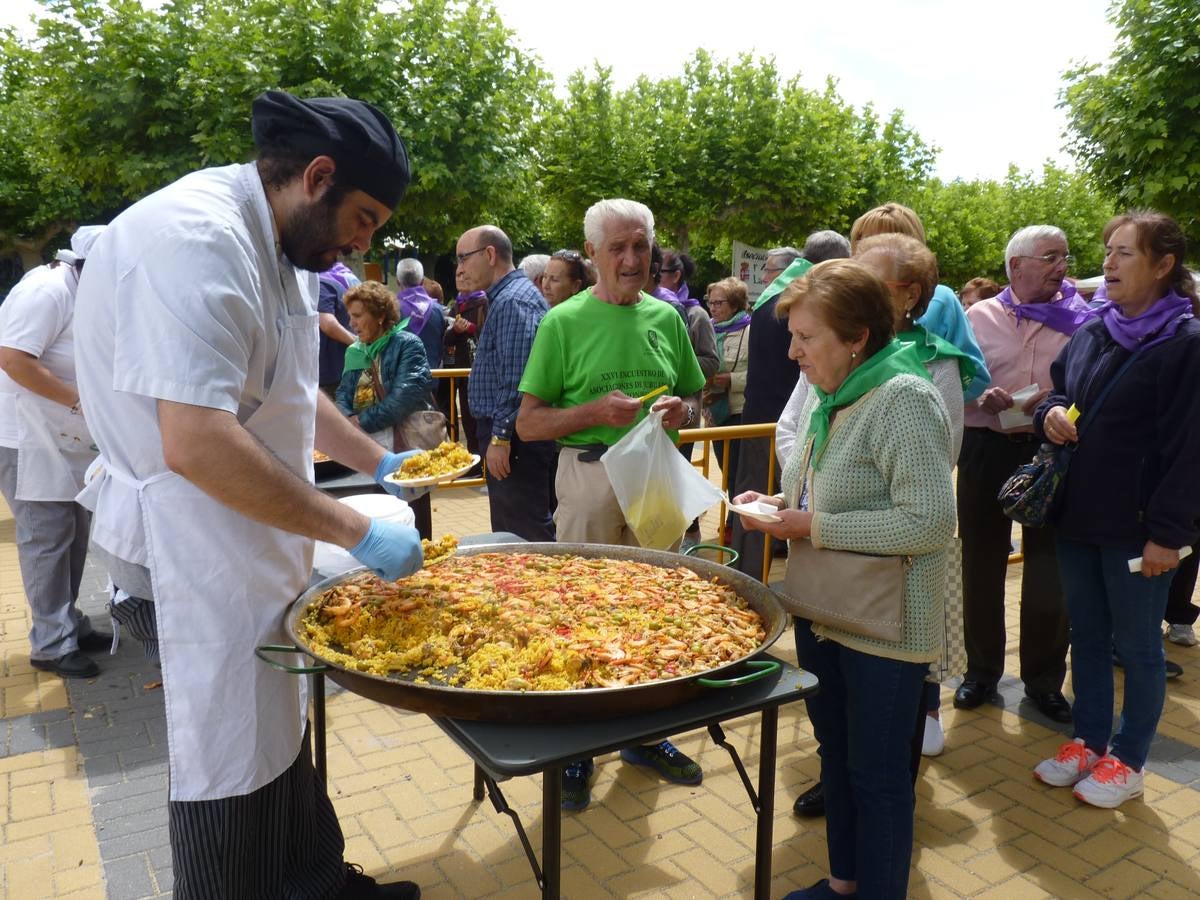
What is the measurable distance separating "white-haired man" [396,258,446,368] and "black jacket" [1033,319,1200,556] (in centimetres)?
707

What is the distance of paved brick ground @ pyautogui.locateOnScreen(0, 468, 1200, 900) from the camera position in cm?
295

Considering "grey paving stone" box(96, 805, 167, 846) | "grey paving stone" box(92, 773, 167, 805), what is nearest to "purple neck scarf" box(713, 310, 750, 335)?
"grey paving stone" box(92, 773, 167, 805)

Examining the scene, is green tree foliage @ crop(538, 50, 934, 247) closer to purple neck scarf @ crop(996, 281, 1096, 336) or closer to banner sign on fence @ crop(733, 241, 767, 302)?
banner sign on fence @ crop(733, 241, 767, 302)

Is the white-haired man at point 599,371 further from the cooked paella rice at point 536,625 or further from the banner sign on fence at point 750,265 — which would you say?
the banner sign on fence at point 750,265

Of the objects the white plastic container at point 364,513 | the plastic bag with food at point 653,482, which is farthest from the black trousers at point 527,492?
the white plastic container at point 364,513

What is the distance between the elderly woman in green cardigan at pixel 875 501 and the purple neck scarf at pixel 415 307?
761 centimetres

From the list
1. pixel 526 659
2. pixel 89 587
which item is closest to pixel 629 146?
pixel 89 587

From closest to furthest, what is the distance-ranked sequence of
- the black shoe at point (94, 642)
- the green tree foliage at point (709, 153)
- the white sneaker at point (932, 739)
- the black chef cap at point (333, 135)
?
the black chef cap at point (333, 135) → the white sneaker at point (932, 739) → the black shoe at point (94, 642) → the green tree foliage at point (709, 153)

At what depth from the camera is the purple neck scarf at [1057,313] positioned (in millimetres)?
4152

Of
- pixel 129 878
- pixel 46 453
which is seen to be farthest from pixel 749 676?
pixel 46 453

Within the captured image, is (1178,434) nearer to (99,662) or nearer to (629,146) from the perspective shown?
(99,662)

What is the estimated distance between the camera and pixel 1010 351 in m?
4.28

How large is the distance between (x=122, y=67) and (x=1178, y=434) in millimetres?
14049

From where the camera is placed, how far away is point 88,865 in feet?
9.82
